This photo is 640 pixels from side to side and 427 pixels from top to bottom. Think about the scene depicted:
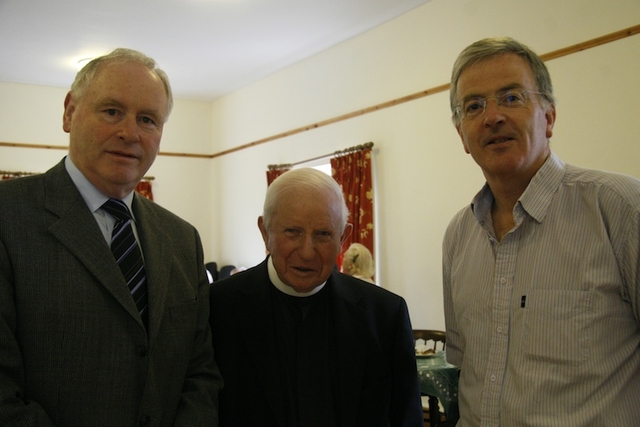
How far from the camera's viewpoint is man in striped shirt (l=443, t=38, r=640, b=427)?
1.37 meters

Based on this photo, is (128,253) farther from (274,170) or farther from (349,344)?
(274,170)

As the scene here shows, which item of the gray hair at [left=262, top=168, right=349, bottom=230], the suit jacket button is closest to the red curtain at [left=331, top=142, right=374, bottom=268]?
the gray hair at [left=262, top=168, right=349, bottom=230]

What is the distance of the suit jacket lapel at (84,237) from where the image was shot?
1387 mm

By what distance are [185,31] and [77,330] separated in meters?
5.28

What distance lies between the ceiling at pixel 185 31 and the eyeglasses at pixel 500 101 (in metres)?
4.03

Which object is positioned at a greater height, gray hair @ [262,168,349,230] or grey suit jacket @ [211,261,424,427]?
→ gray hair @ [262,168,349,230]

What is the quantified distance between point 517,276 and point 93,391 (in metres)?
1.16

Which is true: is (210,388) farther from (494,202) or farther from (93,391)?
(494,202)

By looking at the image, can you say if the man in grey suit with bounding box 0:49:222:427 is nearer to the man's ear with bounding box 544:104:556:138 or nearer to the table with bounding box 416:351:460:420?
the man's ear with bounding box 544:104:556:138

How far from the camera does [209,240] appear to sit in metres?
9.32

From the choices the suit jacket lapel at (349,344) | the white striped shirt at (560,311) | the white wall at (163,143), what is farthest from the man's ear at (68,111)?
the white wall at (163,143)

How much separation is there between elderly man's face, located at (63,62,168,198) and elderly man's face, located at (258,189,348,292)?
0.45 meters

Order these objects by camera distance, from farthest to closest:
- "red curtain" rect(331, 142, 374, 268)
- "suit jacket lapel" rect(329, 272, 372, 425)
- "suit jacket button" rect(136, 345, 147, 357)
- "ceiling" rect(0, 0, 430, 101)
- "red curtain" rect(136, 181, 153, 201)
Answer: "red curtain" rect(136, 181, 153, 201)
"red curtain" rect(331, 142, 374, 268)
"ceiling" rect(0, 0, 430, 101)
"suit jacket lapel" rect(329, 272, 372, 425)
"suit jacket button" rect(136, 345, 147, 357)

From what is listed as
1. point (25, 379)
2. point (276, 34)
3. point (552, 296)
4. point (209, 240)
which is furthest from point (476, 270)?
point (209, 240)
